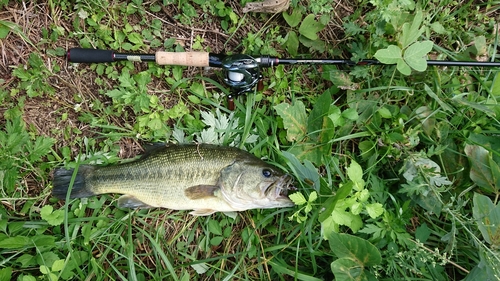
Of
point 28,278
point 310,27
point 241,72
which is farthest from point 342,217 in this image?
point 28,278

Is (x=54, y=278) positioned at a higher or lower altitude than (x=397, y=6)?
lower

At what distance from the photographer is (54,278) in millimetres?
2838

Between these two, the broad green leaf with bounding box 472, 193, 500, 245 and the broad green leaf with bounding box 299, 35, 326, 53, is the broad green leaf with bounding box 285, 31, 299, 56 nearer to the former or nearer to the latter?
the broad green leaf with bounding box 299, 35, 326, 53

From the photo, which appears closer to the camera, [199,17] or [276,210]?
[276,210]

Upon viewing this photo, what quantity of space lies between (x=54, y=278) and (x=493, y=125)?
3.85 m

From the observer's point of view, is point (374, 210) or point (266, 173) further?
point (266, 173)

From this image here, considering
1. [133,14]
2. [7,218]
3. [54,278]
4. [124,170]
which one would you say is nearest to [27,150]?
[7,218]

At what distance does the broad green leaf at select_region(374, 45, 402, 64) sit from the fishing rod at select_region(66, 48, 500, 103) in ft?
0.58

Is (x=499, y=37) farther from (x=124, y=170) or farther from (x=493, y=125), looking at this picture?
(x=124, y=170)

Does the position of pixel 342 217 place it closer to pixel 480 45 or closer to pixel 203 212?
pixel 203 212

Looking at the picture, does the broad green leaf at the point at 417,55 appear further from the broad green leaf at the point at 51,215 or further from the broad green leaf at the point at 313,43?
the broad green leaf at the point at 51,215

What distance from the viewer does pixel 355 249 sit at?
2.73 m

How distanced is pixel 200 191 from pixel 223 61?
1.06 metres

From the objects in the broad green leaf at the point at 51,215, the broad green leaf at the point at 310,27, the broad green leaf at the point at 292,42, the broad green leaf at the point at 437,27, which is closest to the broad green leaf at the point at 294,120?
the broad green leaf at the point at 292,42
